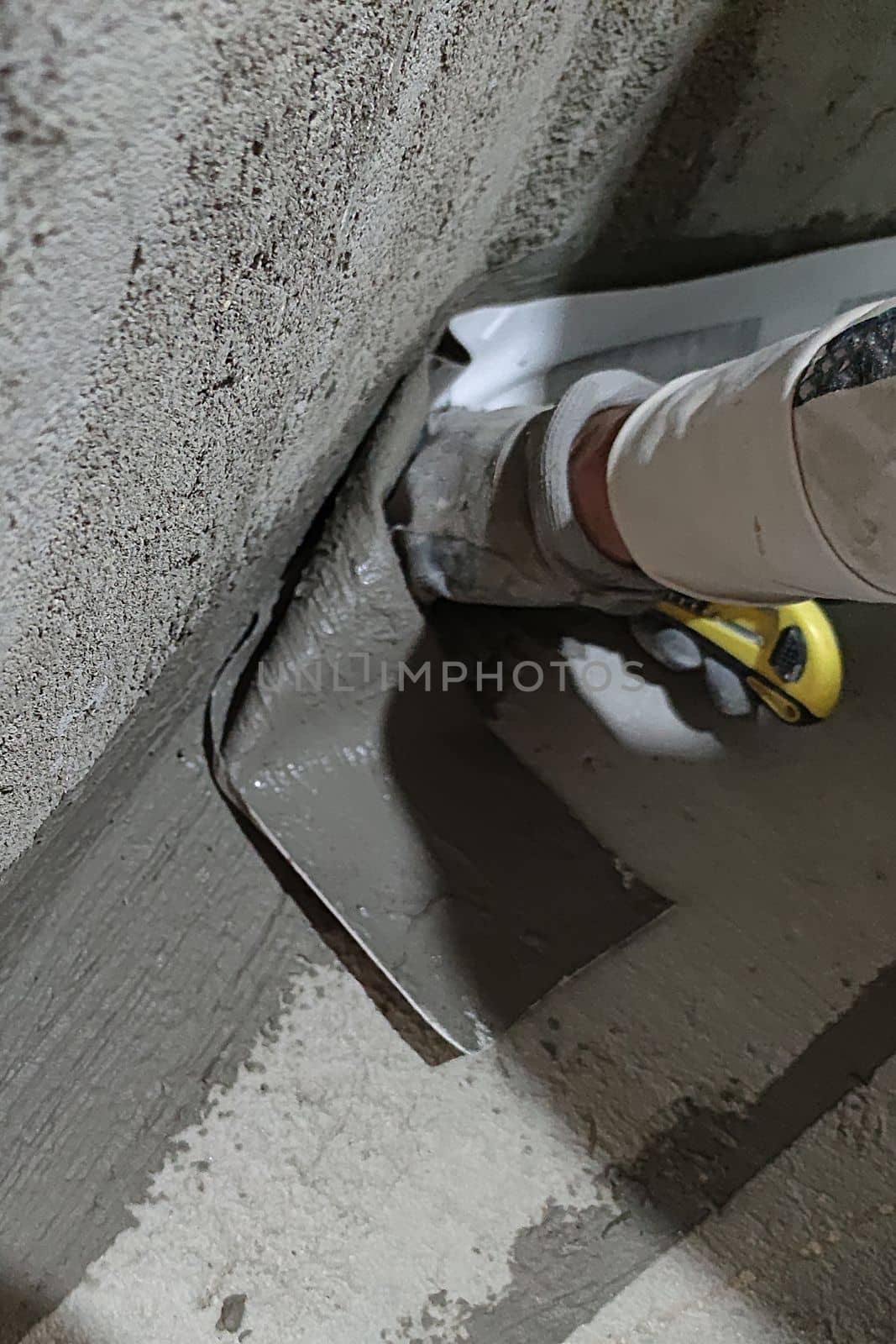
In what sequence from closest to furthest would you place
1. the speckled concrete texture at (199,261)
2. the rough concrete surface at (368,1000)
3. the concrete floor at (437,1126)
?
1. the speckled concrete texture at (199,261)
2. the rough concrete surface at (368,1000)
3. the concrete floor at (437,1126)

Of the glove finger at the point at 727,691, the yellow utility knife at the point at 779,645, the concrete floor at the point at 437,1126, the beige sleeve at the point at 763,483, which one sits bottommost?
the concrete floor at the point at 437,1126

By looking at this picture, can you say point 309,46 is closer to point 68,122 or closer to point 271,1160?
point 68,122

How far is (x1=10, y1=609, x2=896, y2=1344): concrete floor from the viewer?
87 cm

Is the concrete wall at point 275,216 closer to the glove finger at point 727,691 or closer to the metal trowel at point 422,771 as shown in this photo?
the metal trowel at point 422,771

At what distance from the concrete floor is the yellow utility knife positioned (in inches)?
7.7

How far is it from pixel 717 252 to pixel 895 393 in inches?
25.8

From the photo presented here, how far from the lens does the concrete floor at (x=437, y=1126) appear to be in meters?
0.87

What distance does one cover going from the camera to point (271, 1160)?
0.90 m

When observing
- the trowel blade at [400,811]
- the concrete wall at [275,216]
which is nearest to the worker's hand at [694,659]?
the trowel blade at [400,811]

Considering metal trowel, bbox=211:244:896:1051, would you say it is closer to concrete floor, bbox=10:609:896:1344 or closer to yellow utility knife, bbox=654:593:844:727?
concrete floor, bbox=10:609:896:1344

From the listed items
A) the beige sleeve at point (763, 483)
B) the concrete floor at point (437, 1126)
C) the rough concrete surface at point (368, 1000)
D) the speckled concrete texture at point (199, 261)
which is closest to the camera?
the speckled concrete texture at point (199, 261)

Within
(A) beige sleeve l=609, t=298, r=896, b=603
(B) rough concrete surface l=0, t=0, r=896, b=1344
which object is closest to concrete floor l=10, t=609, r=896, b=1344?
(B) rough concrete surface l=0, t=0, r=896, b=1344

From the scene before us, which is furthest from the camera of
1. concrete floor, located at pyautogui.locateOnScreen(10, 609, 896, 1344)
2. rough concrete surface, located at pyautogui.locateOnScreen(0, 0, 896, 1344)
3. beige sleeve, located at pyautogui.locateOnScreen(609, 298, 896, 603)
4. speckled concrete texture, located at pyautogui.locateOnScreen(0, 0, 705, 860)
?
concrete floor, located at pyautogui.locateOnScreen(10, 609, 896, 1344)

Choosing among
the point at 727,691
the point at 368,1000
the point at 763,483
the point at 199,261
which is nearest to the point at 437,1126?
the point at 368,1000
